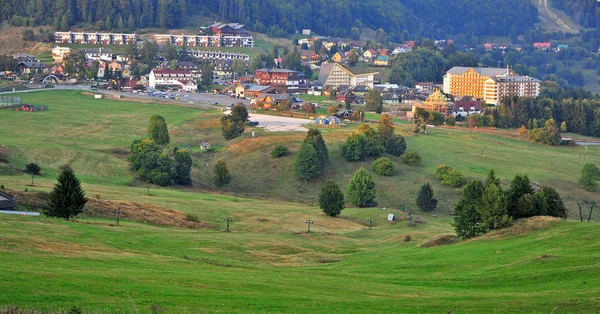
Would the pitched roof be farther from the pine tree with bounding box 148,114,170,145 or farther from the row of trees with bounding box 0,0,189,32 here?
the pine tree with bounding box 148,114,170,145

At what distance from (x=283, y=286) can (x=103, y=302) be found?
524 centimetres

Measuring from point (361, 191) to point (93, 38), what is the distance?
10130cm

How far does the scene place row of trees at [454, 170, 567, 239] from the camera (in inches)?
1328

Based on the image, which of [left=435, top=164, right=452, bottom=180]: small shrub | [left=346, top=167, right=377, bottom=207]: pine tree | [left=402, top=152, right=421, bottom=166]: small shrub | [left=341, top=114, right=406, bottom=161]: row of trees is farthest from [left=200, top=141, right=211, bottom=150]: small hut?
[left=435, top=164, right=452, bottom=180]: small shrub

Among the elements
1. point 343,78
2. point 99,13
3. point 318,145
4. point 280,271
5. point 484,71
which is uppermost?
point 99,13

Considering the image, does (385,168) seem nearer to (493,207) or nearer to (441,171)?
(441,171)

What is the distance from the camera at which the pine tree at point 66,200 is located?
114 ft

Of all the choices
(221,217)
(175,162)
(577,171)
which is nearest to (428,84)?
(577,171)

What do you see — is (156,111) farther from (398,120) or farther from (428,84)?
(428,84)

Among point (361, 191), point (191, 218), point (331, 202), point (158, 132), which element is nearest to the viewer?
point (191, 218)

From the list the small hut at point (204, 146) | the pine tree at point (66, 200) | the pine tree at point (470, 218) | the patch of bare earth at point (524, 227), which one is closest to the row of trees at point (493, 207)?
the pine tree at point (470, 218)

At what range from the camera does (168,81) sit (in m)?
120

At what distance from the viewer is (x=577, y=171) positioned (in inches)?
2579

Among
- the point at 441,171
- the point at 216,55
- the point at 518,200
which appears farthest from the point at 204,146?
the point at 216,55
